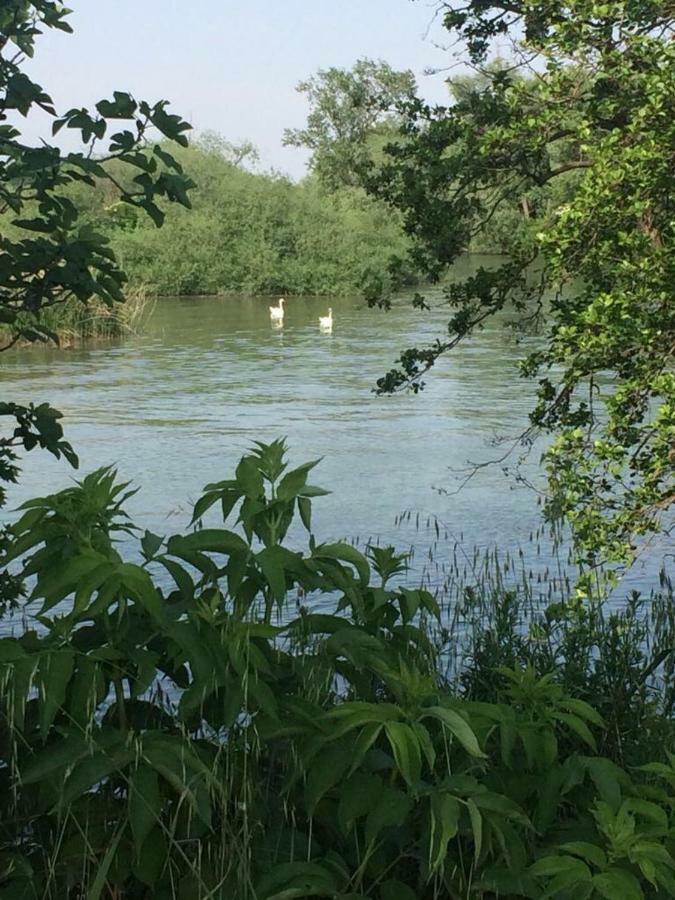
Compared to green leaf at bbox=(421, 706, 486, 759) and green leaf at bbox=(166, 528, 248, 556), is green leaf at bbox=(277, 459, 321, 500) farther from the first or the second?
green leaf at bbox=(421, 706, 486, 759)

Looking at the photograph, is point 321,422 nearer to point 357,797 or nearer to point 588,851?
point 357,797

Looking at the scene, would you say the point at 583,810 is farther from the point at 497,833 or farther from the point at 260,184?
the point at 260,184

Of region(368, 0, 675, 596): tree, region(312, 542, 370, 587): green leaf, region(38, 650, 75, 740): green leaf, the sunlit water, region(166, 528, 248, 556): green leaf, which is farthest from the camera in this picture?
the sunlit water

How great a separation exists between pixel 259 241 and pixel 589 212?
4299 cm

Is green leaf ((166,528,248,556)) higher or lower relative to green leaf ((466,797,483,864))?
higher

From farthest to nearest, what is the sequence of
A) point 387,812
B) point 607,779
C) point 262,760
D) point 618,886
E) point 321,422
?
point 321,422 < point 262,760 < point 607,779 < point 387,812 < point 618,886

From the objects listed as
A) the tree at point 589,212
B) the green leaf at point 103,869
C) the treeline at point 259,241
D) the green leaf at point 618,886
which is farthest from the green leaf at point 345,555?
the treeline at point 259,241

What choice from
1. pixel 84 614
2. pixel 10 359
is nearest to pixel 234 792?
pixel 84 614

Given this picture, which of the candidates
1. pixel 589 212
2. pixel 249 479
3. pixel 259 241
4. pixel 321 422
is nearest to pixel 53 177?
pixel 249 479

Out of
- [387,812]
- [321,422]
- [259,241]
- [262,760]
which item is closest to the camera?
[387,812]

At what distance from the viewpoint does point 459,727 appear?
280 cm

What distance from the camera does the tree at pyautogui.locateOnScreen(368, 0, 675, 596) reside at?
21.8 ft

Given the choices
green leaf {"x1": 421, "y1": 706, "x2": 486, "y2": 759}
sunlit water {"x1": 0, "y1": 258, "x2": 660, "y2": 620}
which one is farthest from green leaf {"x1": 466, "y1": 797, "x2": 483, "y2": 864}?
sunlit water {"x1": 0, "y1": 258, "x2": 660, "y2": 620}

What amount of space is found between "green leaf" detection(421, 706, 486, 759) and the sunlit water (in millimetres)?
3642
